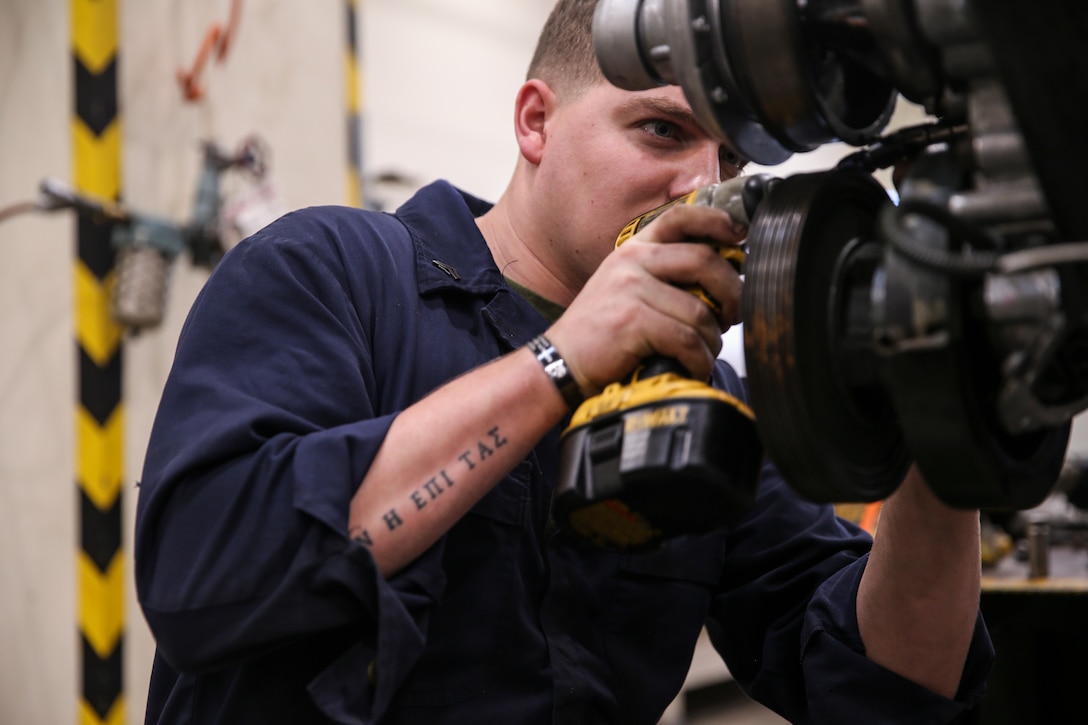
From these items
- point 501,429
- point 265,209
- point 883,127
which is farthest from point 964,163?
point 265,209

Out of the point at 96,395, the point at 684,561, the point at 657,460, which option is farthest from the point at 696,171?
the point at 96,395

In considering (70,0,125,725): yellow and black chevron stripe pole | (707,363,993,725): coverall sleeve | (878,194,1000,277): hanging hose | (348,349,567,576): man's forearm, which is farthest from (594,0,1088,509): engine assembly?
(70,0,125,725): yellow and black chevron stripe pole

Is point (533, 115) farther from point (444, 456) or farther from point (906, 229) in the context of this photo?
point (906, 229)

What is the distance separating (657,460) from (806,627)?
0.56 meters

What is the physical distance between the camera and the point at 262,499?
0.79 metres

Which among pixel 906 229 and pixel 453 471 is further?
pixel 453 471

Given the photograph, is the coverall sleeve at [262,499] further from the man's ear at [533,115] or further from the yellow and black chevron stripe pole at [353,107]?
the yellow and black chevron stripe pole at [353,107]

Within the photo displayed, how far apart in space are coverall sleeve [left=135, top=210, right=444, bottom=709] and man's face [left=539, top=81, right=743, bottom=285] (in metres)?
0.35

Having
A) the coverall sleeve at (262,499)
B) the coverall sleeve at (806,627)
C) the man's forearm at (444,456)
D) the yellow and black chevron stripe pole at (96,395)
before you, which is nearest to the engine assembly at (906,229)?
the man's forearm at (444,456)

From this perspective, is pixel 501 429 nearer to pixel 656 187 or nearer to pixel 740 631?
pixel 656 187

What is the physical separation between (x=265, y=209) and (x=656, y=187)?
3.37 ft

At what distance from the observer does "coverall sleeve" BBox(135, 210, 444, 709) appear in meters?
0.78

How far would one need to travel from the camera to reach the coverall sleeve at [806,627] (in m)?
1.06

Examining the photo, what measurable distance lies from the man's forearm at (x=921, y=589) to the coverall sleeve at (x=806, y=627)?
0.03m
